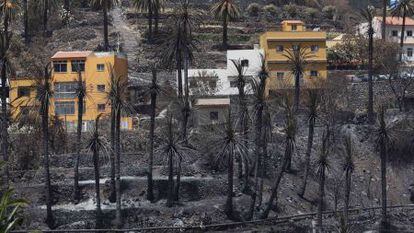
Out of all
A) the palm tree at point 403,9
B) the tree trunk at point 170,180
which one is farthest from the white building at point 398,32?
the tree trunk at point 170,180

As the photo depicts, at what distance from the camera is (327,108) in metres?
63.8

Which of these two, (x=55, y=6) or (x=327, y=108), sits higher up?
(x=55, y=6)

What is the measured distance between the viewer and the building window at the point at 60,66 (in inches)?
2542

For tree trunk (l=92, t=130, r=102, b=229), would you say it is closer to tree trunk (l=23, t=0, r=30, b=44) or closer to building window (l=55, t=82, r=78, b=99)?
building window (l=55, t=82, r=78, b=99)

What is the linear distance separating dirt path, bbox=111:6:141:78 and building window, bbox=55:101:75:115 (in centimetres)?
1157

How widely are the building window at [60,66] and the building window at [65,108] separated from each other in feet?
8.73

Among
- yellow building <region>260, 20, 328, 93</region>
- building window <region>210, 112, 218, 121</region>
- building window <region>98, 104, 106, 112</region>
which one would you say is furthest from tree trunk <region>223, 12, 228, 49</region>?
building window <region>98, 104, 106, 112</region>

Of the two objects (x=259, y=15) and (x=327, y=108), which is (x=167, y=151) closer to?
(x=327, y=108)

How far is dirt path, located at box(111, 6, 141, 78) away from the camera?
7903cm

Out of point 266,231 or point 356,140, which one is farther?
point 356,140

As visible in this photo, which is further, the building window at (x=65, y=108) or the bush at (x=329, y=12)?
the bush at (x=329, y=12)

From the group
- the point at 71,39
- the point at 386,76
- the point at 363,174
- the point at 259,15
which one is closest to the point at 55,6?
the point at 71,39

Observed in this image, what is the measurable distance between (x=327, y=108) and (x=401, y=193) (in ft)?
30.3

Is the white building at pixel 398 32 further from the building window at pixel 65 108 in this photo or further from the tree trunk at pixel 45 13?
the building window at pixel 65 108
